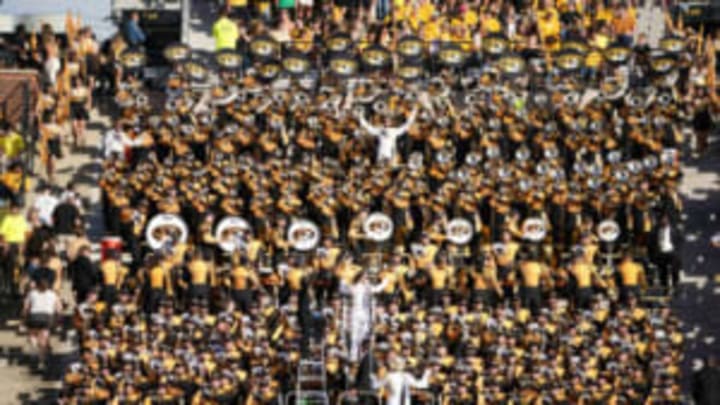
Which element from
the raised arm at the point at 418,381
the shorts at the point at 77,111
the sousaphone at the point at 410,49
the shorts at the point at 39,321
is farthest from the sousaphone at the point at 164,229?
the sousaphone at the point at 410,49

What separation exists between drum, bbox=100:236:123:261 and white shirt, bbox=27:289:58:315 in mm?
1480

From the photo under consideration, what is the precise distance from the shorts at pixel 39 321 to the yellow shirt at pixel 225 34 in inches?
354

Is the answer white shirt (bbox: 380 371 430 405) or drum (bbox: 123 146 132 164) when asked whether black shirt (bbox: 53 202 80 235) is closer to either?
drum (bbox: 123 146 132 164)

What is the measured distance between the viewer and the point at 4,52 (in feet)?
198

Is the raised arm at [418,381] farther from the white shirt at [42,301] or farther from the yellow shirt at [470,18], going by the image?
the yellow shirt at [470,18]

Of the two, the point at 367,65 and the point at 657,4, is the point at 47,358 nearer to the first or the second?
the point at 367,65

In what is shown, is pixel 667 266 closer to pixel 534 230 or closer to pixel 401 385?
pixel 534 230

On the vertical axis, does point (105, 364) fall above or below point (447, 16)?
below

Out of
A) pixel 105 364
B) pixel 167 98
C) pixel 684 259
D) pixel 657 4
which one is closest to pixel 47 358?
pixel 105 364

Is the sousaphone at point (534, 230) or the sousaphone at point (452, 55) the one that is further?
the sousaphone at point (452, 55)

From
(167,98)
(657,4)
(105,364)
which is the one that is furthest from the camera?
(657,4)

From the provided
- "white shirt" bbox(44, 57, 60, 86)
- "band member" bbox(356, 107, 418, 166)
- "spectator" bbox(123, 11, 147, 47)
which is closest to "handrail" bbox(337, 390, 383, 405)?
"band member" bbox(356, 107, 418, 166)

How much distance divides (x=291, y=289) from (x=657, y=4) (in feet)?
40.7

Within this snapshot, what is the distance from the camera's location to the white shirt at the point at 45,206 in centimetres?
5375
